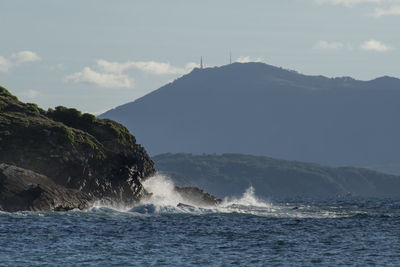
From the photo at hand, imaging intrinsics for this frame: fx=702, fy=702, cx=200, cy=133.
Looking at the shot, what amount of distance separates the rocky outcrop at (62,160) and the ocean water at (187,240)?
3789 mm

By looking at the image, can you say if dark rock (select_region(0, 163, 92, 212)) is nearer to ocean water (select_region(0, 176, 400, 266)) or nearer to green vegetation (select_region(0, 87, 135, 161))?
ocean water (select_region(0, 176, 400, 266))

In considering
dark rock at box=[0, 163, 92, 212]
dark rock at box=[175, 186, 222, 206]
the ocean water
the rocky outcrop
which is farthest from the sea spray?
dark rock at box=[0, 163, 92, 212]

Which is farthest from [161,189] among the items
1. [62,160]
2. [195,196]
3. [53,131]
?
[62,160]

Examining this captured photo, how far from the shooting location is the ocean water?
146 ft

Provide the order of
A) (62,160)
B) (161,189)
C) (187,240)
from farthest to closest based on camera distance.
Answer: (161,189)
(62,160)
(187,240)

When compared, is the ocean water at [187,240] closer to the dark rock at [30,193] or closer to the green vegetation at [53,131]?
the dark rock at [30,193]

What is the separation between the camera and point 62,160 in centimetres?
8262

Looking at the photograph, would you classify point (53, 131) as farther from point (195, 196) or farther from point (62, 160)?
point (195, 196)

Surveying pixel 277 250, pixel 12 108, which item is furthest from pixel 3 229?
pixel 12 108

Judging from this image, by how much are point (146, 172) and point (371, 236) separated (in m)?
49.4

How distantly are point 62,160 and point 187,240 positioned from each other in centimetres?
3239

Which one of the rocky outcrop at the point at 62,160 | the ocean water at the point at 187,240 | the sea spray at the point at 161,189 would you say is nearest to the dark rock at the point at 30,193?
the rocky outcrop at the point at 62,160

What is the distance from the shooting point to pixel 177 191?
109 meters

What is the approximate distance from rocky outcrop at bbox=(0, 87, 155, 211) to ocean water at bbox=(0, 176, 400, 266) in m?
3.79
